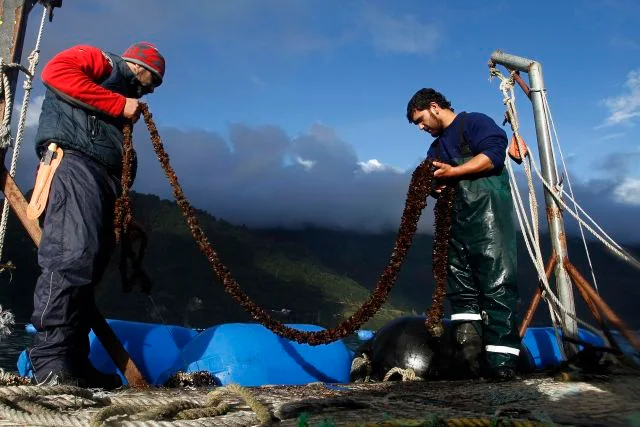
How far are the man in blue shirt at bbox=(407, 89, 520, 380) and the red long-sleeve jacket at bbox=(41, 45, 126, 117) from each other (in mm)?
2969

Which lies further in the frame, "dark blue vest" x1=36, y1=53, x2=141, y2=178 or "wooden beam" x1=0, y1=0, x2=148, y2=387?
"wooden beam" x1=0, y1=0, x2=148, y2=387

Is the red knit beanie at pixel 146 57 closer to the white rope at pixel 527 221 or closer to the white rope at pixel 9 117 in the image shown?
the white rope at pixel 9 117

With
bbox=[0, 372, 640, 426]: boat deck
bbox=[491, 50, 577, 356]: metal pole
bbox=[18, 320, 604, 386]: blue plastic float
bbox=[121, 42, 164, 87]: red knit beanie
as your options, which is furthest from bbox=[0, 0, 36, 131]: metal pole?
bbox=[491, 50, 577, 356]: metal pole

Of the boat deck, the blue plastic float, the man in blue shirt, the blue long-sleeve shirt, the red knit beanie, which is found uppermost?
the red knit beanie

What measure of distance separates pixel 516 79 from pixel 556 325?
10.4 ft

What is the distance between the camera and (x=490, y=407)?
324 cm

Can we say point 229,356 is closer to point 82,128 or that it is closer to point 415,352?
point 415,352

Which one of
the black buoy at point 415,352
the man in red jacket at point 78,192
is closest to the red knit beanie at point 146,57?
the man in red jacket at point 78,192

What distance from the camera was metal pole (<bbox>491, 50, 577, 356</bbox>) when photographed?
6.57 m

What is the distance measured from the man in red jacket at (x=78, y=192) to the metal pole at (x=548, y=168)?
4.66 metres

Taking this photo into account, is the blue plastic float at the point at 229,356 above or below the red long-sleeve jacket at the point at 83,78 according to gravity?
below

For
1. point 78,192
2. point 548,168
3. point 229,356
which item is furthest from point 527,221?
point 78,192

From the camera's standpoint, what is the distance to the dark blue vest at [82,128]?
4391 millimetres

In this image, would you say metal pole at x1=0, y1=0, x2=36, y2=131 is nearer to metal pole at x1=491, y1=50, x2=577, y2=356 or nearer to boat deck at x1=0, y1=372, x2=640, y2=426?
boat deck at x1=0, y1=372, x2=640, y2=426
